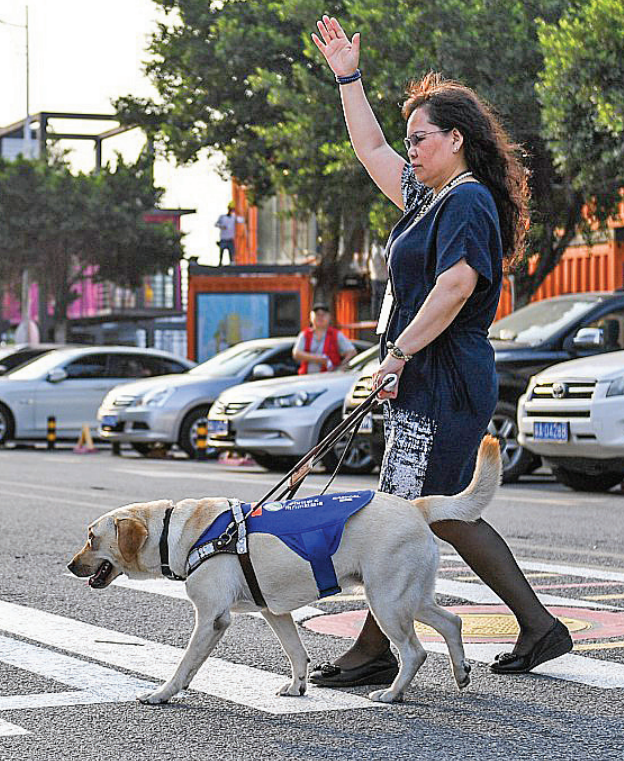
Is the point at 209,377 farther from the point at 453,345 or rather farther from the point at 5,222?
the point at 5,222

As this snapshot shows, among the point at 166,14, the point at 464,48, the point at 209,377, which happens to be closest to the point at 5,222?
the point at 166,14

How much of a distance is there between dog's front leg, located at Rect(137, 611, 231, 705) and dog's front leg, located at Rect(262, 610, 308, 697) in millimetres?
256

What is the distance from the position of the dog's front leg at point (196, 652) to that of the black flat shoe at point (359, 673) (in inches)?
21.8

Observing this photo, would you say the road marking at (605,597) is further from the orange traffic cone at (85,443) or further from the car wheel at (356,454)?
the orange traffic cone at (85,443)

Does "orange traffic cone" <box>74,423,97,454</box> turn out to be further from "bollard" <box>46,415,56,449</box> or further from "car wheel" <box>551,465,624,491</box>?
"car wheel" <box>551,465,624,491</box>

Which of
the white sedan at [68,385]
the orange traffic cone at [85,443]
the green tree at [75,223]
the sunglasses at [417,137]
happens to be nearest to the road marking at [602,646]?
the sunglasses at [417,137]

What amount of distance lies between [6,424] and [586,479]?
38.5 ft

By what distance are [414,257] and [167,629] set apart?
1.99 meters

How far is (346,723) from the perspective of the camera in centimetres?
484

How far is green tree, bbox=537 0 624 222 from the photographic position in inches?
826

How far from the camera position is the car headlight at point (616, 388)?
44.5 feet

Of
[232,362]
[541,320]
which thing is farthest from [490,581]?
[232,362]

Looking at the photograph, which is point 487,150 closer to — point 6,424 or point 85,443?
point 85,443

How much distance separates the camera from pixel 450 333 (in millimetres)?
5457
